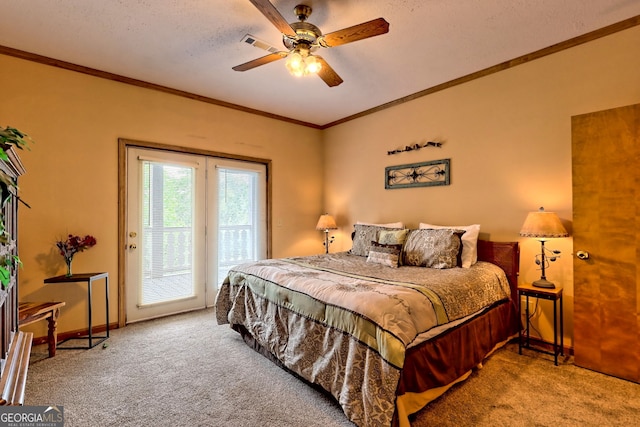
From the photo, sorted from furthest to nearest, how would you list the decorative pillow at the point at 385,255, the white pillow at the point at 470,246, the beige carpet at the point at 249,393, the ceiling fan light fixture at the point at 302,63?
the decorative pillow at the point at 385,255
the white pillow at the point at 470,246
the ceiling fan light fixture at the point at 302,63
the beige carpet at the point at 249,393

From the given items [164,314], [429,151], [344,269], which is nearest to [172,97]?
[164,314]

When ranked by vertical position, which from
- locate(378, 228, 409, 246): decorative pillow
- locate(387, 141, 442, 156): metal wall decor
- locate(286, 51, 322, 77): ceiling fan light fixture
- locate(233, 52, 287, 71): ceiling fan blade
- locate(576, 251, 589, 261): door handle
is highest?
locate(233, 52, 287, 71): ceiling fan blade

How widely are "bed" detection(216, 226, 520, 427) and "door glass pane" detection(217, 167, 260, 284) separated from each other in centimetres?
120

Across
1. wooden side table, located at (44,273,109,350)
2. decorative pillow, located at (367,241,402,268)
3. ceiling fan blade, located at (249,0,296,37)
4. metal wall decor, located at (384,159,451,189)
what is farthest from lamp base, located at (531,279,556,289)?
wooden side table, located at (44,273,109,350)

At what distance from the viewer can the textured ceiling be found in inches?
89.2

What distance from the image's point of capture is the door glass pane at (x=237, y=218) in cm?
418

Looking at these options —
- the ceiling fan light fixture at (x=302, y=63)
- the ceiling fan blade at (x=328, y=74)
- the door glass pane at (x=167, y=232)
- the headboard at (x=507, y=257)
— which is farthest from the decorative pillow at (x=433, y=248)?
the door glass pane at (x=167, y=232)

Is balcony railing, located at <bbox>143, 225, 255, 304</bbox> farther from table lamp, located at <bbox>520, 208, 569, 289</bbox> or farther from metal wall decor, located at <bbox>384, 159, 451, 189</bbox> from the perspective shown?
table lamp, located at <bbox>520, 208, 569, 289</bbox>

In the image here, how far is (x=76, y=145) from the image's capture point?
3.14 meters

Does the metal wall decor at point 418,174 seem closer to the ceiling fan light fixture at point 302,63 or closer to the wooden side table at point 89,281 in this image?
the ceiling fan light fixture at point 302,63

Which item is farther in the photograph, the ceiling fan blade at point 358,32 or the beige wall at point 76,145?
the beige wall at point 76,145

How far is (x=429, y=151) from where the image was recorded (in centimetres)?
376

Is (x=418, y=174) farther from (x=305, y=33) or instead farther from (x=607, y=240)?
(x=305, y=33)

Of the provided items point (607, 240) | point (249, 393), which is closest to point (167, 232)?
point (249, 393)
